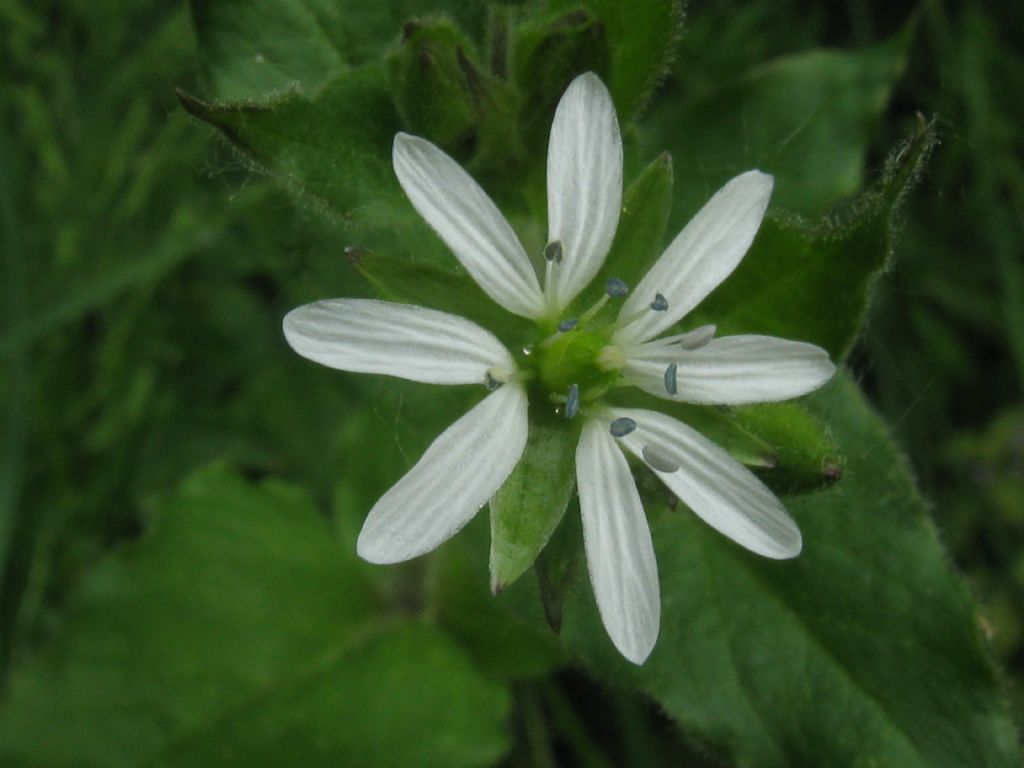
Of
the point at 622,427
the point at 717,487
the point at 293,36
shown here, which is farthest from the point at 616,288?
the point at 293,36

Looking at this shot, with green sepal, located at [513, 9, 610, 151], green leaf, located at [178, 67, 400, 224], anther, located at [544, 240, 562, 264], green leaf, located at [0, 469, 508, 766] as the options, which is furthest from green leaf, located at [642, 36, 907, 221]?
green leaf, located at [0, 469, 508, 766]

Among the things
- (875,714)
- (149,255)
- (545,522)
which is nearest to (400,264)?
(545,522)

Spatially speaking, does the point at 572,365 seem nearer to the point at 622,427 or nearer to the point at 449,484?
the point at 622,427

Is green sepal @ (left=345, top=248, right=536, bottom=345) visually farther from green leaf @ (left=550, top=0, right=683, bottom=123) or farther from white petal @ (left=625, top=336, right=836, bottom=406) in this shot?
green leaf @ (left=550, top=0, right=683, bottom=123)

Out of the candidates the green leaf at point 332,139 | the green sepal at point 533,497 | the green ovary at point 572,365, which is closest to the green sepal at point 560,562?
the green sepal at point 533,497

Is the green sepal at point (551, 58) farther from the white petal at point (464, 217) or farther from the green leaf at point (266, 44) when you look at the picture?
the green leaf at point (266, 44)

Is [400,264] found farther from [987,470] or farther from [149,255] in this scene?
[987,470]
